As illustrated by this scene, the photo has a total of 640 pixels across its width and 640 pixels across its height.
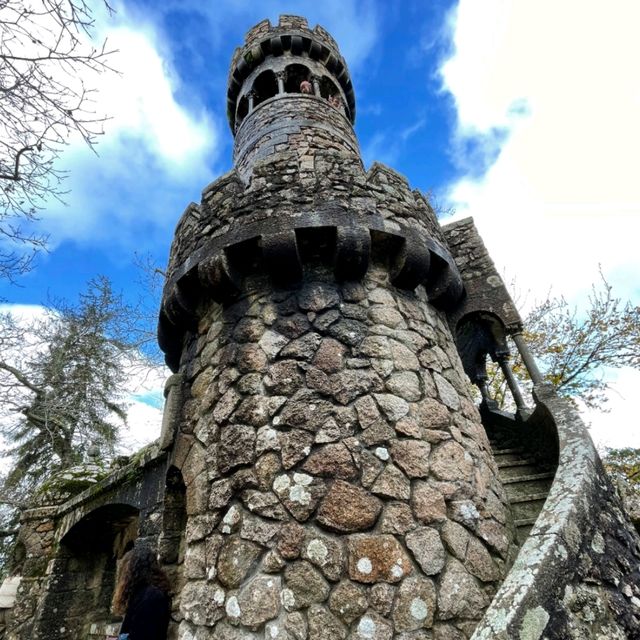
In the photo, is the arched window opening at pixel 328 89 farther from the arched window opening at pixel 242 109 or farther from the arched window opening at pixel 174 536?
the arched window opening at pixel 174 536

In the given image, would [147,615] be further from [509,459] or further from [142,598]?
[509,459]

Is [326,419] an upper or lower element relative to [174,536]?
upper

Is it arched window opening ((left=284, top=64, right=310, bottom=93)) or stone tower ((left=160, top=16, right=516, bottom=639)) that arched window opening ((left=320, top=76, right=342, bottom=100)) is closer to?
arched window opening ((left=284, top=64, right=310, bottom=93))

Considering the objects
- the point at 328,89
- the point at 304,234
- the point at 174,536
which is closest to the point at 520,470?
the point at 304,234

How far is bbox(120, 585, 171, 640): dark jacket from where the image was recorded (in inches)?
92.4

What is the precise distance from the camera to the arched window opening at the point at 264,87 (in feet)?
25.4

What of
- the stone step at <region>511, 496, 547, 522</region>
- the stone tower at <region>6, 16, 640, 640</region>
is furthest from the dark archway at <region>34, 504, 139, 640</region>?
the stone step at <region>511, 496, 547, 522</region>

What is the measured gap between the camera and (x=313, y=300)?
3285 mm

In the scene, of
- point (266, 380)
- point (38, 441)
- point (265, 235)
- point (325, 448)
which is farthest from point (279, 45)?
point (38, 441)

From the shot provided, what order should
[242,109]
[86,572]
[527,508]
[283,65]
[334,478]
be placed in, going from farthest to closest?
[242,109] < [283,65] < [86,572] < [527,508] < [334,478]

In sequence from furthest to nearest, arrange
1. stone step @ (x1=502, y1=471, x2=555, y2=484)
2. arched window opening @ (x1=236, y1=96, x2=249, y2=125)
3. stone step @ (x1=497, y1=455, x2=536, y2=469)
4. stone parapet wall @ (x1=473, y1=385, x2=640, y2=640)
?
1. arched window opening @ (x1=236, y1=96, x2=249, y2=125)
2. stone step @ (x1=497, y1=455, x2=536, y2=469)
3. stone step @ (x1=502, y1=471, x2=555, y2=484)
4. stone parapet wall @ (x1=473, y1=385, x2=640, y2=640)

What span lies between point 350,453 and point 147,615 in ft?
5.05

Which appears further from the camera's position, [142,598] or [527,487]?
[527,487]

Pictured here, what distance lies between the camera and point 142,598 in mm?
2426
